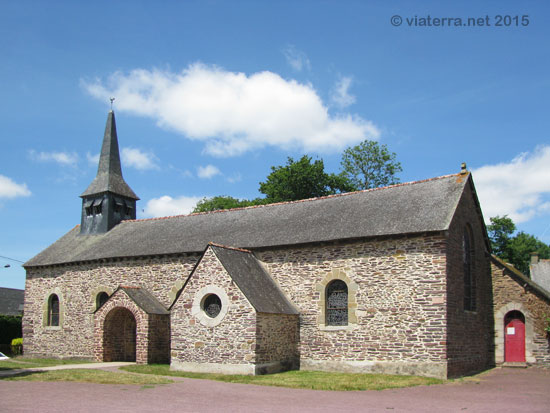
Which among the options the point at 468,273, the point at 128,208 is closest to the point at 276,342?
the point at 468,273

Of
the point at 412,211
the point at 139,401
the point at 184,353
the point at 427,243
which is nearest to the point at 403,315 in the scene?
the point at 427,243

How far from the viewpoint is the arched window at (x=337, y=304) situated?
1905 centimetres

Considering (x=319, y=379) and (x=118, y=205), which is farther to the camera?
(x=118, y=205)

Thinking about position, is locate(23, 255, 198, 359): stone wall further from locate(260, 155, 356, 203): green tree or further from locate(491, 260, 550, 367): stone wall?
locate(260, 155, 356, 203): green tree

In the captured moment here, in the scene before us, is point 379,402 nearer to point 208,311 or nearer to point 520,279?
point 208,311

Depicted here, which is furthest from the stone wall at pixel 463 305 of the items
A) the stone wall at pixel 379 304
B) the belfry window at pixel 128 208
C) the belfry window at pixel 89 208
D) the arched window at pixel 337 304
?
the belfry window at pixel 89 208

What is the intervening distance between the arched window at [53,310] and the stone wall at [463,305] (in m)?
19.5

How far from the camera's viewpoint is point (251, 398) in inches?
485

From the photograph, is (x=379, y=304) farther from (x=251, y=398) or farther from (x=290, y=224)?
(x=251, y=398)

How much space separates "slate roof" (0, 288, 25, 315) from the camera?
140 feet

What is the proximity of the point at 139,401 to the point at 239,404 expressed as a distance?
216 cm

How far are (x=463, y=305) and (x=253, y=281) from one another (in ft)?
24.9

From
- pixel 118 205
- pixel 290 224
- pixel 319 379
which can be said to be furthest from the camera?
pixel 118 205

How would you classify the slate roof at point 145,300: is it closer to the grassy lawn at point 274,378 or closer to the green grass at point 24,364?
the grassy lawn at point 274,378
